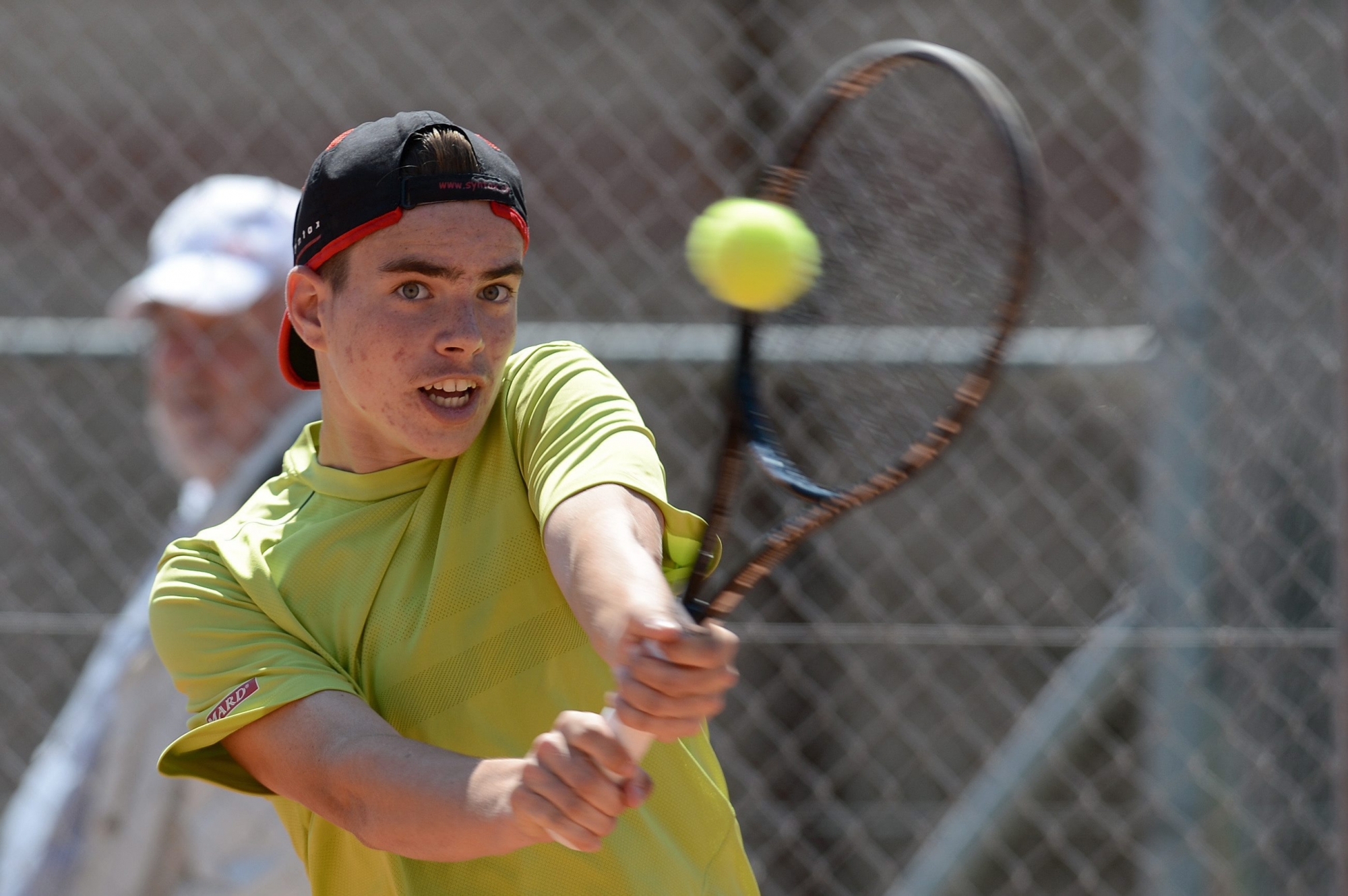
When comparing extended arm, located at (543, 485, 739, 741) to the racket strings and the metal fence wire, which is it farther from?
the metal fence wire

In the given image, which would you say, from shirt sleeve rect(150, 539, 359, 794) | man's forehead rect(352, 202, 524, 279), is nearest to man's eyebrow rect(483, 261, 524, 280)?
man's forehead rect(352, 202, 524, 279)

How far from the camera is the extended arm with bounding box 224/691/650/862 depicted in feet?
3.88

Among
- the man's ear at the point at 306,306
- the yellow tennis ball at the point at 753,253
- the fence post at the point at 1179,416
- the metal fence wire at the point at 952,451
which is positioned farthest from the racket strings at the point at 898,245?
the metal fence wire at the point at 952,451

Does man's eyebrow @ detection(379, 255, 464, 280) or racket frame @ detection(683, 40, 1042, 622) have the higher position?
man's eyebrow @ detection(379, 255, 464, 280)

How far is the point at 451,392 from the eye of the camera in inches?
56.9

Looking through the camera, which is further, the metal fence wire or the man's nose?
the metal fence wire

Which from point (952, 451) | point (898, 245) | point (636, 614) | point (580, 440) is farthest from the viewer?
point (952, 451)

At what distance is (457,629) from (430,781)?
0.18 m

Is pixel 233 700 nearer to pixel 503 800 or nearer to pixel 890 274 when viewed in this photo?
pixel 503 800

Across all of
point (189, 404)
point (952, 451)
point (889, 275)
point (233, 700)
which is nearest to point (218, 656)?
point (233, 700)

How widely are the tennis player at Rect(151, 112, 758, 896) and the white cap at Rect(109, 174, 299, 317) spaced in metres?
1.33

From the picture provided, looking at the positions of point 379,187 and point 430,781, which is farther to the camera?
point 379,187

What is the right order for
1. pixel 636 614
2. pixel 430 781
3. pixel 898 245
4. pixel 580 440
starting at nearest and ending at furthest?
pixel 636 614
pixel 430 781
pixel 580 440
pixel 898 245

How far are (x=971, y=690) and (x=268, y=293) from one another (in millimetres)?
2108
